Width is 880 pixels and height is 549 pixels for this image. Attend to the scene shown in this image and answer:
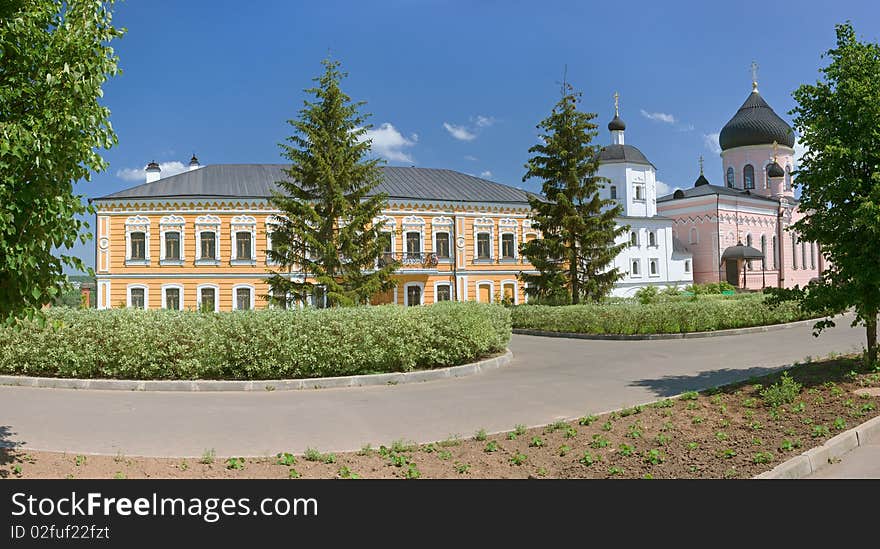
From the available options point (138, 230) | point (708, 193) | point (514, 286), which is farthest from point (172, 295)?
point (708, 193)

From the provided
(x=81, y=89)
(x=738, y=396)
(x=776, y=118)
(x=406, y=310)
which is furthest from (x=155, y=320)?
(x=776, y=118)

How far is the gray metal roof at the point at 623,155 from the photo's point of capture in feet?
164

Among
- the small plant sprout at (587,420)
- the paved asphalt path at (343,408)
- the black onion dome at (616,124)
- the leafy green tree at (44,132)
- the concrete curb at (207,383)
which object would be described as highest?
the black onion dome at (616,124)

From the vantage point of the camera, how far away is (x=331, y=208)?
1834 cm

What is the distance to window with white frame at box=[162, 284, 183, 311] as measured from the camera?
34219 millimetres

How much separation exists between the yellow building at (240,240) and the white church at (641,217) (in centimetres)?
1377

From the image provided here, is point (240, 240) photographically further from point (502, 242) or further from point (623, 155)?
point (623, 155)

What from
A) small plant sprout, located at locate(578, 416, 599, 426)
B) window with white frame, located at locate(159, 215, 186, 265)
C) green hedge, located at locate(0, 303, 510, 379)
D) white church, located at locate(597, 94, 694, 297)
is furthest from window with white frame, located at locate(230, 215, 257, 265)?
small plant sprout, located at locate(578, 416, 599, 426)

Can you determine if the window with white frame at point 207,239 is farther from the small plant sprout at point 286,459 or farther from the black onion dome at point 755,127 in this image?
the black onion dome at point 755,127

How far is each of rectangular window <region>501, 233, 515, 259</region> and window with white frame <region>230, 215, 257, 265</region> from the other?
14.7 metres

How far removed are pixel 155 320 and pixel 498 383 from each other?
6.89 meters

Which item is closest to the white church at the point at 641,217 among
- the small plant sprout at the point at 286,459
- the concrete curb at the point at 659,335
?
the concrete curb at the point at 659,335

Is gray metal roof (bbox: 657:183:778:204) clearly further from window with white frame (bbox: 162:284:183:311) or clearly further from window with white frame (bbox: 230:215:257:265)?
window with white frame (bbox: 162:284:183:311)
